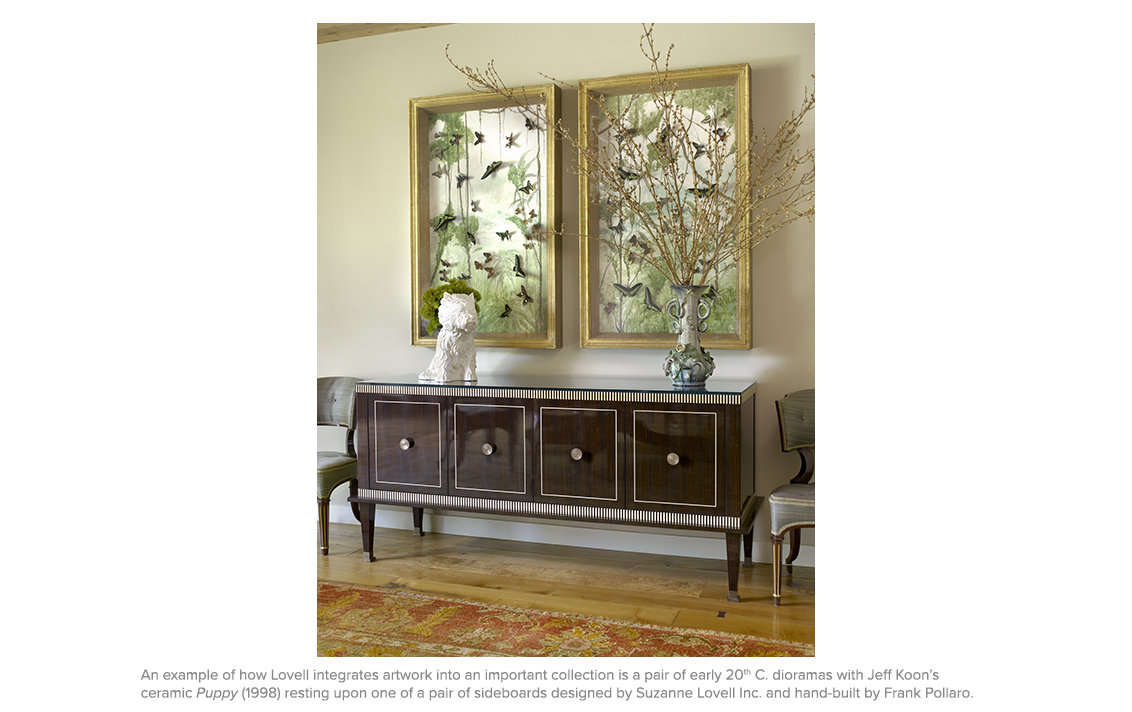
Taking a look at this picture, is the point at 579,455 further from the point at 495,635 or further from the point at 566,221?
the point at 566,221

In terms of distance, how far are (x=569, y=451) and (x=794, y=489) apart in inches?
33.8

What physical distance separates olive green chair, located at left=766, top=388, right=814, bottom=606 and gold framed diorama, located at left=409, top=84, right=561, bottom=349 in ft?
3.53

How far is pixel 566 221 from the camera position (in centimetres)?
343

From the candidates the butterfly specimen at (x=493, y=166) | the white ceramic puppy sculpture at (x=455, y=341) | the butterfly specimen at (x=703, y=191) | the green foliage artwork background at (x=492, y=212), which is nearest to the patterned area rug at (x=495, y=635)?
the white ceramic puppy sculpture at (x=455, y=341)

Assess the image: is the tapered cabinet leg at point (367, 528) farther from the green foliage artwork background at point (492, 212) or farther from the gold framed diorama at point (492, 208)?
the green foliage artwork background at point (492, 212)

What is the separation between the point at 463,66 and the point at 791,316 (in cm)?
193

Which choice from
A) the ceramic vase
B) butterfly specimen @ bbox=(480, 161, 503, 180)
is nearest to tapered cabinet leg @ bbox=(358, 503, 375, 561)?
the ceramic vase

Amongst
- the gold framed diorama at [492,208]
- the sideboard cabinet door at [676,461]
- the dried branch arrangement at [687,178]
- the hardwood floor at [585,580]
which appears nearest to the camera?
the hardwood floor at [585,580]

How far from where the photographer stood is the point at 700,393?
2756 millimetres

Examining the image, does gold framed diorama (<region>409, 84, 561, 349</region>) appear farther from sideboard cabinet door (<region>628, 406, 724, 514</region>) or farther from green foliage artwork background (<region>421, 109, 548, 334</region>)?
sideboard cabinet door (<region>628, 406, 724, 514</region>)

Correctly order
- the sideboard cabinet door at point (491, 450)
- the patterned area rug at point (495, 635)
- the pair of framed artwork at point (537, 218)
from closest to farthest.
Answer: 1. the patterned area rug at point (495, 635)
2. the sideboard cabinet door at point (491, 450)
3. the pair of framed artwork at point (537, 218)

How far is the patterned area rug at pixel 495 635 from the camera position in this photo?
2.31m

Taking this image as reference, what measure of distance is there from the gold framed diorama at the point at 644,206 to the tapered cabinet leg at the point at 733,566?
84 centimetres

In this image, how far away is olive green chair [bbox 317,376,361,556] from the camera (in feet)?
10.9
